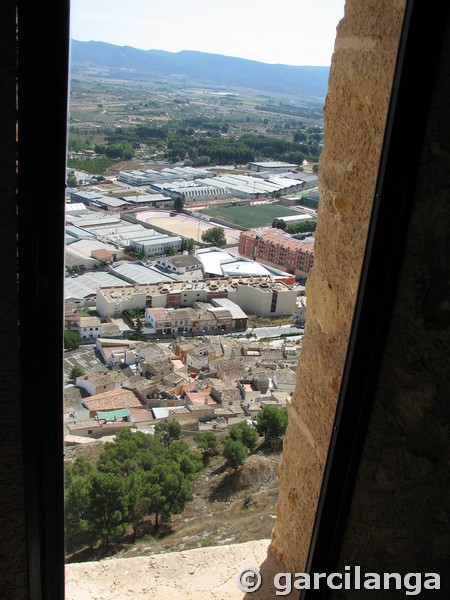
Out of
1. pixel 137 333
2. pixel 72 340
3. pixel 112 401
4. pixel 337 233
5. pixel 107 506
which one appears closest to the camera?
pixel 337 233

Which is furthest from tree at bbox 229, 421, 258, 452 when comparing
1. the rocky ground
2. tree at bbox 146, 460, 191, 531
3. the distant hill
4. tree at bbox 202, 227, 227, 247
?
the distant hill

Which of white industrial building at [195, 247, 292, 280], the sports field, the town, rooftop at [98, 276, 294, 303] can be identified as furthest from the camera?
the sports field

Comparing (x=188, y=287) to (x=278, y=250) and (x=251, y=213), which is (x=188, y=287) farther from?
(x=251, y=213)

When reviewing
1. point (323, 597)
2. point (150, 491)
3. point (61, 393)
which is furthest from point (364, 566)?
point (150, 491)

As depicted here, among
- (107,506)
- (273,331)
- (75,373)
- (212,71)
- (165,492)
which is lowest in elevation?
(273,331)

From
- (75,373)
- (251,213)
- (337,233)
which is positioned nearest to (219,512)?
(337,233)

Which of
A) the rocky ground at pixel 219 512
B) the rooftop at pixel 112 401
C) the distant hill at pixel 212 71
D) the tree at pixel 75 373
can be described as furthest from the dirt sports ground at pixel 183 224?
the distant hill at pixel 212 71

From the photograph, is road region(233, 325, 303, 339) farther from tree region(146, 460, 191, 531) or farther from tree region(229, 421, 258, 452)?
tree region(146, 460, 191, 531)
